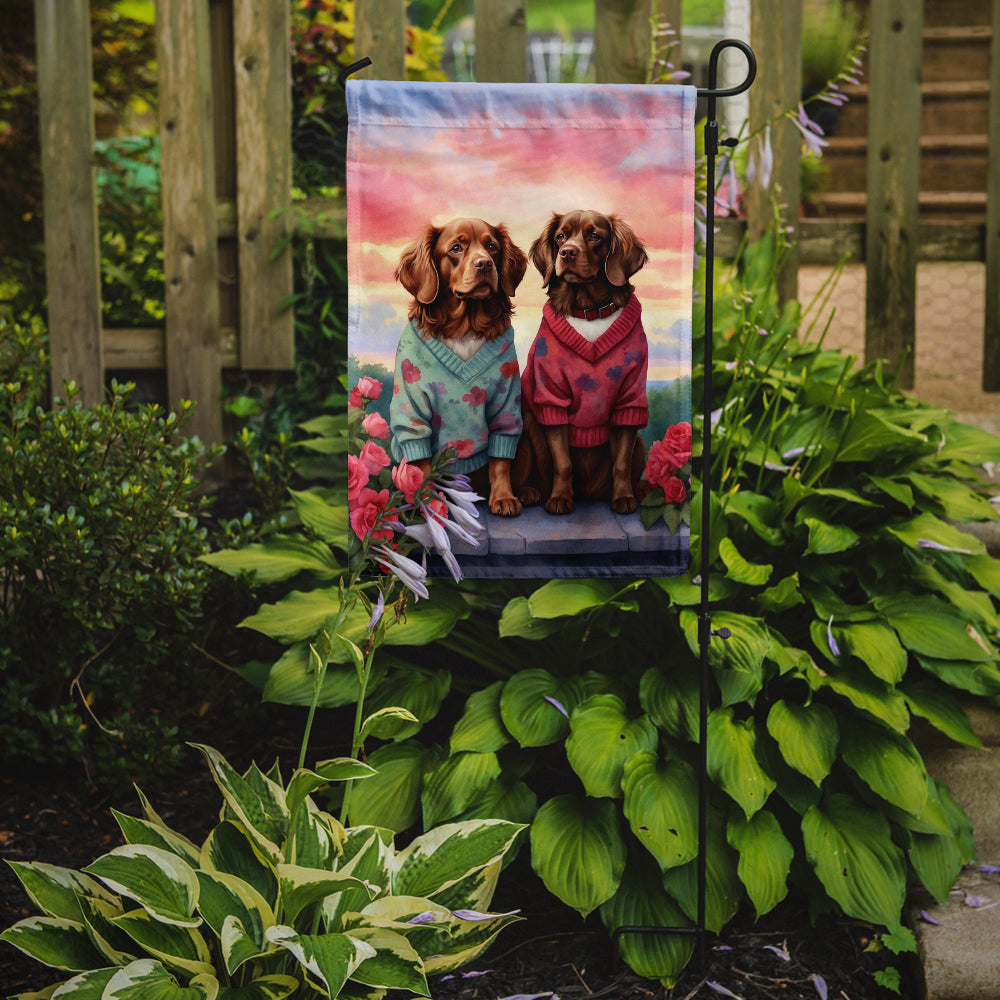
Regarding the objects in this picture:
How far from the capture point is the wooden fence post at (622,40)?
3.14m

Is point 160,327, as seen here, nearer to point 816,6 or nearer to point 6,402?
point 6,402

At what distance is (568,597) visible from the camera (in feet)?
6.86

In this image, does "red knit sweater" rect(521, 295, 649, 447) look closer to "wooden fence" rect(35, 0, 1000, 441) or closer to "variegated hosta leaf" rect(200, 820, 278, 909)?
"variegated hosta leaf" rect(200, 820, 278, 909)

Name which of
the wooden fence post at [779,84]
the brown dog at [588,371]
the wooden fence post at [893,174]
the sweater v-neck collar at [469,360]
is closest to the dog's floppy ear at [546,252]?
the brown dog at [588,371]

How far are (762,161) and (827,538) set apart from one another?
99 cm

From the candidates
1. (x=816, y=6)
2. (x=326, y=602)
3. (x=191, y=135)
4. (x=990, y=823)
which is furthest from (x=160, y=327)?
(x=816, y=6)

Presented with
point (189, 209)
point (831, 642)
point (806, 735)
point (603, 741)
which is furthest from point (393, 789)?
point (189, 209)

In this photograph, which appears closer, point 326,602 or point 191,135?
point 326,602

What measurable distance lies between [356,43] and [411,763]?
2.25 meters

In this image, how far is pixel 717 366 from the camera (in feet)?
8.32

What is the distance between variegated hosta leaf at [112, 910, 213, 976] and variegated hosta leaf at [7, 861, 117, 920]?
0.28 feet

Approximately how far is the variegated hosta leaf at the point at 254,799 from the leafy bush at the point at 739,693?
335 mm

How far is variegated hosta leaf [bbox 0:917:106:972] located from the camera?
1.54m

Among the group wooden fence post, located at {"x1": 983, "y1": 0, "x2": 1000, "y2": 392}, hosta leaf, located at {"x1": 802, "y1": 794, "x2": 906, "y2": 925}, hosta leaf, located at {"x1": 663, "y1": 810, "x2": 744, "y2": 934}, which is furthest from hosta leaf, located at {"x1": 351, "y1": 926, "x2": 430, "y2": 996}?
wooden fence post, located at {"x1": 983, "y1": 0, "x2": 1000, "y2": 392}
